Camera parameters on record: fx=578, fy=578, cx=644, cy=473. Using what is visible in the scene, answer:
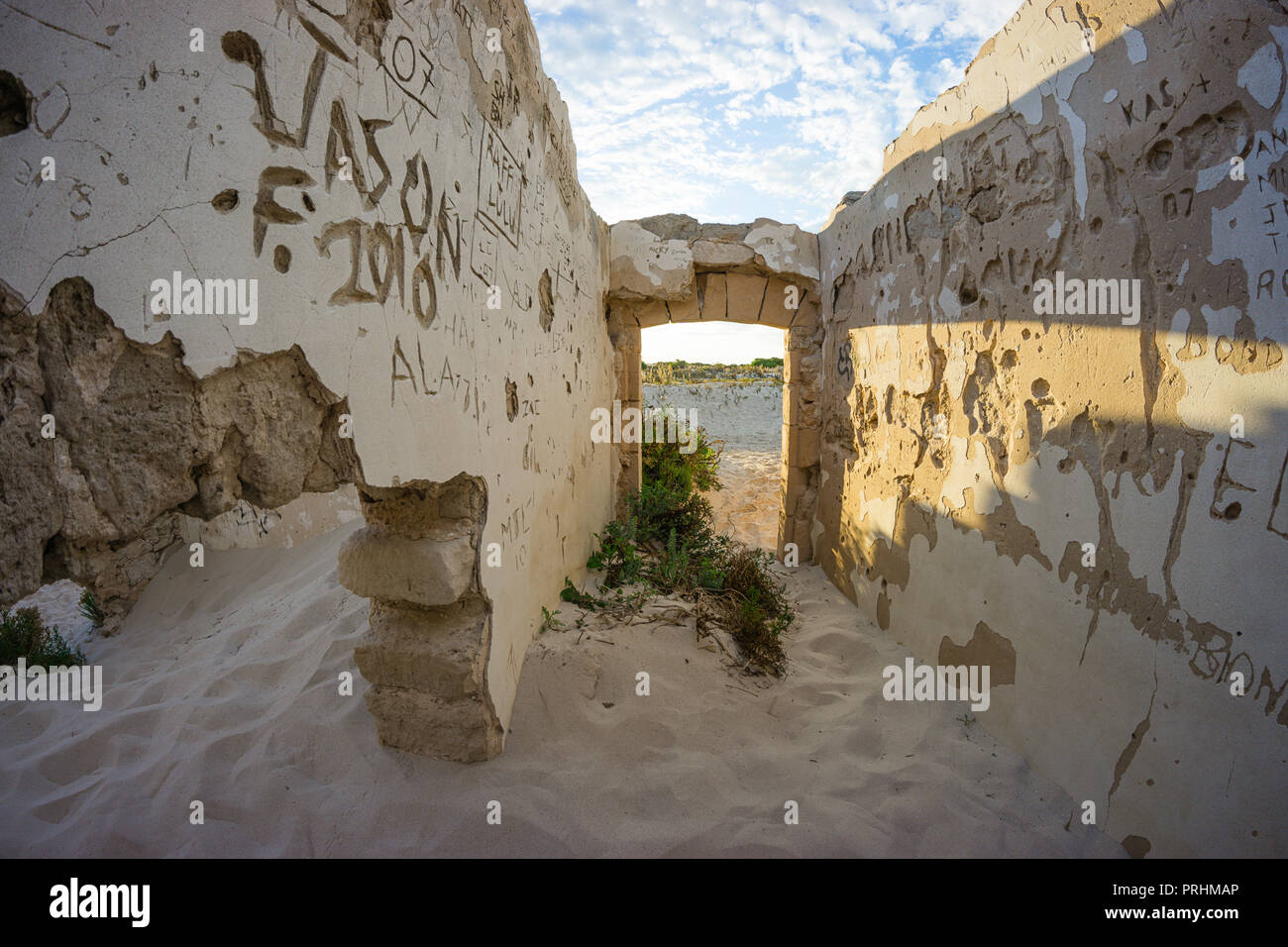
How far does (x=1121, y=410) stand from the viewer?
1967 mm

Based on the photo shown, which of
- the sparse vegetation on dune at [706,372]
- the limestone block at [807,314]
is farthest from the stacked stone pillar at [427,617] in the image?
the sparse vegetation on dune at [706,372]

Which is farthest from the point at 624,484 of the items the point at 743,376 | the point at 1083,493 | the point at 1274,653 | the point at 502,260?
the point at 743,376

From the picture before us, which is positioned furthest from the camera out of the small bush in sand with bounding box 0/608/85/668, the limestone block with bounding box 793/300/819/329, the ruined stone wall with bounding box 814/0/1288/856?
the limestone block with bounding box 793/300/819/329

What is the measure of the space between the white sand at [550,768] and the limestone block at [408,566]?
0.73 meters

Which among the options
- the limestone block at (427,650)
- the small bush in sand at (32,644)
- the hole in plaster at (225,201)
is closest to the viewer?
the hole in plaster at (225,201)

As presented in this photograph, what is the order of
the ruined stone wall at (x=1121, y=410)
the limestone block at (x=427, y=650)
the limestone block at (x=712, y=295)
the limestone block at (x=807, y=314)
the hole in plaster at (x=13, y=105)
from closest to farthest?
the hole in plaster at (x=13, y=105)
the ruined stone wall at (x=1121, y=410)
the limestone block at (x=427, y=650)
the limestone block at (x=807, y=314)
the limestone block at (x=712, y=295)

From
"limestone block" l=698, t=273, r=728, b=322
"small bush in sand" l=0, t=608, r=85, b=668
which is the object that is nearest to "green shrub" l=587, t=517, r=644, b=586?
"limestone block" l=698, t=273, r=728, b=322

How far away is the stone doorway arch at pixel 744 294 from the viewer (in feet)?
16.2

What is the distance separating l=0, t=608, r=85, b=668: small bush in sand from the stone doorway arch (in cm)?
394

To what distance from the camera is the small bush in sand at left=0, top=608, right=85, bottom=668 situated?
3572 millimetres

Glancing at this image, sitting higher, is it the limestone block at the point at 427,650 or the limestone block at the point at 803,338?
the limestone block at the point at 803,338

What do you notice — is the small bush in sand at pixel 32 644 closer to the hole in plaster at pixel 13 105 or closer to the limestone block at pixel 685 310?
the hole in plaster at pixel 13 105

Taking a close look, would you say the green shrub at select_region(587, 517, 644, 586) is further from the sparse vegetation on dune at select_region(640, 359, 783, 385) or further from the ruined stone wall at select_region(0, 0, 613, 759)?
the sparse vegetation on dune at select_region(640, 359, 783, 385)

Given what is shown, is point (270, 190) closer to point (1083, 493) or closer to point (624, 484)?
point (1083, 493)
